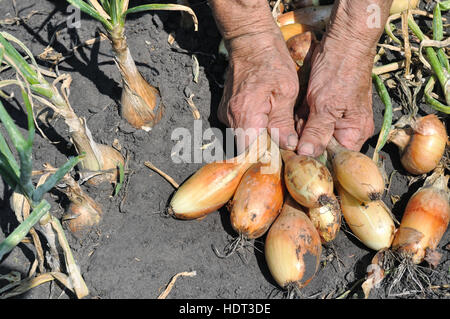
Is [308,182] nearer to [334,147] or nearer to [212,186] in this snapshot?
[334,147]

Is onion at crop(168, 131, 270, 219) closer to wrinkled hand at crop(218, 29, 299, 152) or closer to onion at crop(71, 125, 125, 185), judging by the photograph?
wrinkled hand at crop(218, 29, 299, 152)

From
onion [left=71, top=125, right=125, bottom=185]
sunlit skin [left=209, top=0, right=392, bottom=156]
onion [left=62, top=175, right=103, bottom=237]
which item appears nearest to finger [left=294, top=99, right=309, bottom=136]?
sunlit skin [left=209, top=0, right=392, bottom=156]

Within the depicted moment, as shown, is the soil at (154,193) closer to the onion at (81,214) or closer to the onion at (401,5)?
the onion at (81,214)

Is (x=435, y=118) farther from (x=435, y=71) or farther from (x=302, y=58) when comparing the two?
(x=302, y=58)

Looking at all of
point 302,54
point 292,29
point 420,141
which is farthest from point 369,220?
point 292,29

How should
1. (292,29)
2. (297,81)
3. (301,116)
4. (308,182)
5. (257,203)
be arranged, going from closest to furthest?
(308,182) → (257,203) → (297,81) → (301,116) → (292,29)
